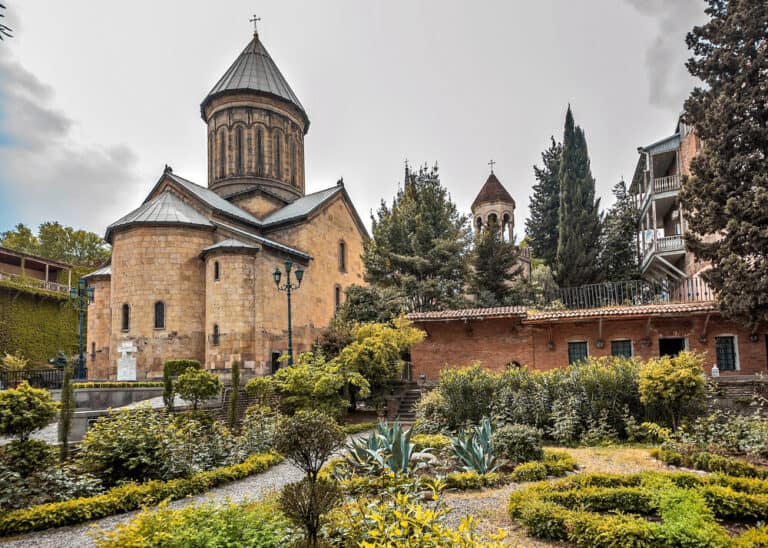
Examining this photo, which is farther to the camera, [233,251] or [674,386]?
[233,251]

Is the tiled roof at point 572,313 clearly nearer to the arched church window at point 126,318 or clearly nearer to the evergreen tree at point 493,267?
the evergreen tree at point 493,267

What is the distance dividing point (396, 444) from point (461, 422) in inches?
210

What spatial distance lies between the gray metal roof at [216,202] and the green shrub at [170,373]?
9.01 metres

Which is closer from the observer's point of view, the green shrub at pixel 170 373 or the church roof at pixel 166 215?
the green shrub at pixel 170 373

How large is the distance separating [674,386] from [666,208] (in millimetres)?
15525

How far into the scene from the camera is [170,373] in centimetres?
1553

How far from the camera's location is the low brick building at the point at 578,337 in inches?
605

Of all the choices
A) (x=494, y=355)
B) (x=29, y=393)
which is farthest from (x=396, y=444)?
(x=494, y=355)

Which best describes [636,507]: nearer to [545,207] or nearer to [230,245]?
[230,245]

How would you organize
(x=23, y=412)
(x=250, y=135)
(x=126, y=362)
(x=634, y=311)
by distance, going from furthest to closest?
(x=250, y=135) < (x=126, y=362) < (x=634, y=311) < (x=23, y=412)

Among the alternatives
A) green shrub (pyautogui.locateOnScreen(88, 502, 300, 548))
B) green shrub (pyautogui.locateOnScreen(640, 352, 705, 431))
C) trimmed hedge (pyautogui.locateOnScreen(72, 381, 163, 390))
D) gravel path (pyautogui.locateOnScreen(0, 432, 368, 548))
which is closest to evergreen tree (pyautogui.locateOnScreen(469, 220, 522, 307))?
green shrub (pyautogui.locateOnScreen(640, 352, 705, 431))

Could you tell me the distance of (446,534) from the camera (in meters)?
3.05

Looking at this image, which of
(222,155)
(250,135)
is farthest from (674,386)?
(222,155)

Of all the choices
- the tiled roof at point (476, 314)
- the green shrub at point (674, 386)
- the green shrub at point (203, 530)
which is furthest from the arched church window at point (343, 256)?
the green shrub at point (203, 530)
